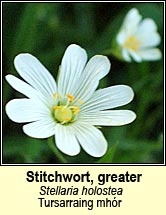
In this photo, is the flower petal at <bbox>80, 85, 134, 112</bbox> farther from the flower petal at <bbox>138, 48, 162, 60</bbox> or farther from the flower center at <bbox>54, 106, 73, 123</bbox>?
the flower petal at <bbox>138, 48, 162, 60</bbox>

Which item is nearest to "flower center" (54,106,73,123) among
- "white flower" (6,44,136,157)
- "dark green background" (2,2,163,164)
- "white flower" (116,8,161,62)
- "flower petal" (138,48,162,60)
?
"white flower" (6,44,136,157)

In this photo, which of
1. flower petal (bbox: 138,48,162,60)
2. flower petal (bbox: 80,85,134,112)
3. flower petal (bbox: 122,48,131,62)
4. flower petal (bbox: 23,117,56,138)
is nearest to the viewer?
flower petal (bbox: 23,117,56,138)

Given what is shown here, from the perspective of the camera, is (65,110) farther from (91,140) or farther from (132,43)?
(132,43)

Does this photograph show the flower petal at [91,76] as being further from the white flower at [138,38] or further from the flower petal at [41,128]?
the white flower at [138,38]

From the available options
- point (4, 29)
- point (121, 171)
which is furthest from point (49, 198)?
point (4, 29)

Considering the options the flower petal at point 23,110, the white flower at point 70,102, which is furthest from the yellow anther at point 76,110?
the flower petal at point 23,110
